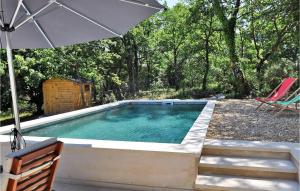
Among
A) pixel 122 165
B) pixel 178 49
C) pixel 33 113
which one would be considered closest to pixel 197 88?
pixel 178 49

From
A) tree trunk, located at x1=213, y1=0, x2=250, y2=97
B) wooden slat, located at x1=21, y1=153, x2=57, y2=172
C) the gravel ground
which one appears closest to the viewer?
wooden slat, located at x1=21, y1=153, x2=57, y2=172

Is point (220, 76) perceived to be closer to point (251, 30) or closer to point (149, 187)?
point (251, 30)

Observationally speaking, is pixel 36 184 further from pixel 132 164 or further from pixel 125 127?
pixel 125 127

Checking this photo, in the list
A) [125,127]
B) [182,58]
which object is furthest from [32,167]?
[182,58]

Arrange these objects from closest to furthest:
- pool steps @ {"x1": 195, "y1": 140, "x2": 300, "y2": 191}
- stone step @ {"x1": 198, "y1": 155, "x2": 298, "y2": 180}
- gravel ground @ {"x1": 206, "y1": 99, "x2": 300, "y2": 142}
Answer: pool steps @ {"x1": 195, "y1": 140, "x2": 300, "y2": 191} < stone step @ {"x1": 198, "y1": 155, "x2": 298, "y2": 180} < gravel ground @ {"x1": 206, "y1": 99, "x2": 300, "y2": 142}

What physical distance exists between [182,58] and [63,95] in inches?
369

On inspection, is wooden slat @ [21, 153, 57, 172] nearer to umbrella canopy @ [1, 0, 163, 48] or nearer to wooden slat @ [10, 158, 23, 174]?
A: wooden slat @ [10, 158, 23, 174]

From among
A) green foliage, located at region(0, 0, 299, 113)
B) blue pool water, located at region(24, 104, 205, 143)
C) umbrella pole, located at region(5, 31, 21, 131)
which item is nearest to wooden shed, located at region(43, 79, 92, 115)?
green foliage, located at region(0, 0, 299, 113)

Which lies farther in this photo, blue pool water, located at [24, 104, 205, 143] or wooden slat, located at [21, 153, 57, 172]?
blue pool water, located at [24, 104, 205, 143]

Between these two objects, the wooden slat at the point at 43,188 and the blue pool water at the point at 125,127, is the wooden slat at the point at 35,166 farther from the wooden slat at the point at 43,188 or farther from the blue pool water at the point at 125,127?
the blue pool water at the point at 125,127

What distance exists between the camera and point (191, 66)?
1895cm

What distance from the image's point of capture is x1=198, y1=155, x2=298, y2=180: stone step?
3682 millimetres

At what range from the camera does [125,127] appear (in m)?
7.69

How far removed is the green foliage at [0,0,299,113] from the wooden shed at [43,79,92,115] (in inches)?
19.9
